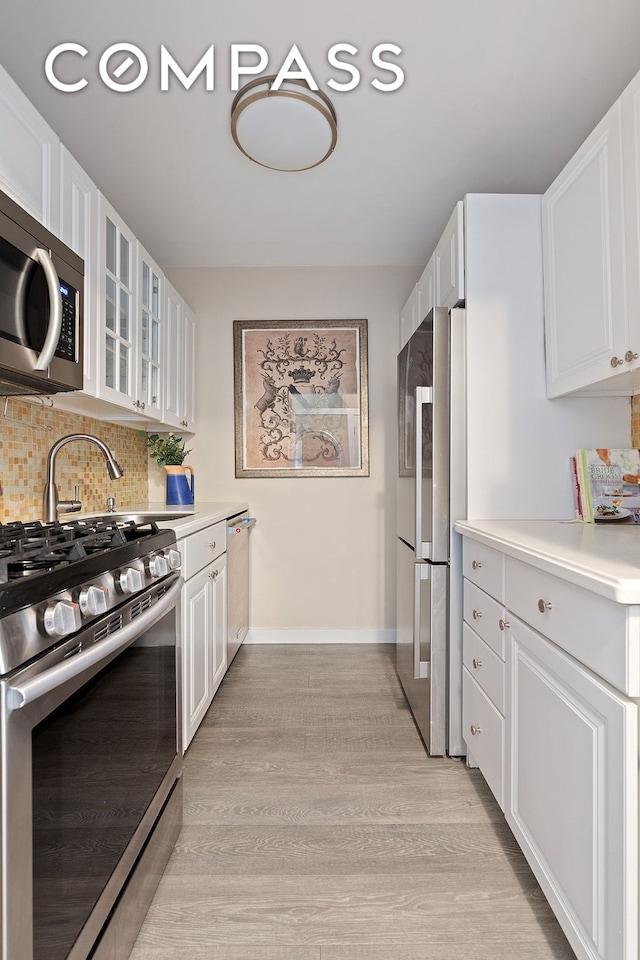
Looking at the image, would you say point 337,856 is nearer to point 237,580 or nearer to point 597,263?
point 237,580

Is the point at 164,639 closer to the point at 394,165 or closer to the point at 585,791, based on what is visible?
the point at 585,791

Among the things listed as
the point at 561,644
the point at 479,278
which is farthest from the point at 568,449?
the point at 561,644

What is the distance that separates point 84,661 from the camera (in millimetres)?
1000

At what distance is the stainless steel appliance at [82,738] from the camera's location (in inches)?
32.6

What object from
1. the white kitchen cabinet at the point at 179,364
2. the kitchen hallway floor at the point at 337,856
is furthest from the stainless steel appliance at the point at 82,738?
the white kitchen cabinet at the point at 179,364

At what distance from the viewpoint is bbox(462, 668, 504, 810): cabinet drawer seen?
1623mm

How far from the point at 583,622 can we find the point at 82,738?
3.20 ft

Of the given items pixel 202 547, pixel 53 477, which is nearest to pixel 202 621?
pixel 202 547

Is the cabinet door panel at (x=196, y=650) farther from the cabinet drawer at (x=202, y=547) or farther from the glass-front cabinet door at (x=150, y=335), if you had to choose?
the glass-front cabinet door at (x=150, y=335)

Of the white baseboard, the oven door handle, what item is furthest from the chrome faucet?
the white baseboard

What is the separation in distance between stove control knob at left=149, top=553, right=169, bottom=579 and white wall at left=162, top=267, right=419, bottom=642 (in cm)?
216

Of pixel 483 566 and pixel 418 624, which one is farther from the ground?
pixel 483 566

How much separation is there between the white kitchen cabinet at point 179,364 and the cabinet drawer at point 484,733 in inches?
75.9

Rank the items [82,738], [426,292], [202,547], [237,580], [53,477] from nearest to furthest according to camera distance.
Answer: [82,738] < [53,477] < [202,547] < [426,292] < [237,580]
